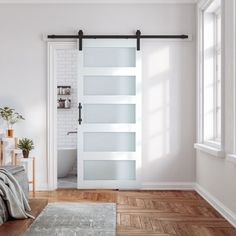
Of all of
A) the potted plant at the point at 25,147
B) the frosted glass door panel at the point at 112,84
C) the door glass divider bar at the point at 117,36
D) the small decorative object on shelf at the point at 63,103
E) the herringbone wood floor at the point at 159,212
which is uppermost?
the door glass divider bar at the point at 117,36

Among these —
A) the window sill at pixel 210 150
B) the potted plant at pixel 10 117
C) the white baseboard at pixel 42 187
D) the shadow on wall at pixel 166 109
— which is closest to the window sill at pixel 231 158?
the window sill at pixel 210 150

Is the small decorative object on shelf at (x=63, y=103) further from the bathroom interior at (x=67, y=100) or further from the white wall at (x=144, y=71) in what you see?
the white wall at (x=144, y=71)

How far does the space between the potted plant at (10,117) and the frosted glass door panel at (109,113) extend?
0.93 m

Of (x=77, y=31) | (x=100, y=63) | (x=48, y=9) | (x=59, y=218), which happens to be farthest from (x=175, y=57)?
(x=59, y=218)

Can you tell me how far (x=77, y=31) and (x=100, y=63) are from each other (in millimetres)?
553

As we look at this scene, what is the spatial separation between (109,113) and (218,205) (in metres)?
2.07

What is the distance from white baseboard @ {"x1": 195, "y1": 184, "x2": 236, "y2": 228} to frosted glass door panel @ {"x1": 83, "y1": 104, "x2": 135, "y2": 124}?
52.7 inches

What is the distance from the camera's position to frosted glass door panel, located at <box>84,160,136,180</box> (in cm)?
579

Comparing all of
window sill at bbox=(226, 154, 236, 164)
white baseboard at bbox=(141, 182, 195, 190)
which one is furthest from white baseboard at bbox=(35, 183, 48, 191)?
window sill at bbox=(226, 154, 236, 164)

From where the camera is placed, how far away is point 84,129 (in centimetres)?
579

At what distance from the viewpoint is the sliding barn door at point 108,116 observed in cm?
576

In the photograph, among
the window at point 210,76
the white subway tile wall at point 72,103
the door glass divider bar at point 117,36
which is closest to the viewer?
the window at point 210,76

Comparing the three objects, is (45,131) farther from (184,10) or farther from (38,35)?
(184,10)

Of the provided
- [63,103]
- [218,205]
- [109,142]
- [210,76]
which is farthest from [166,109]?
[63,103]
